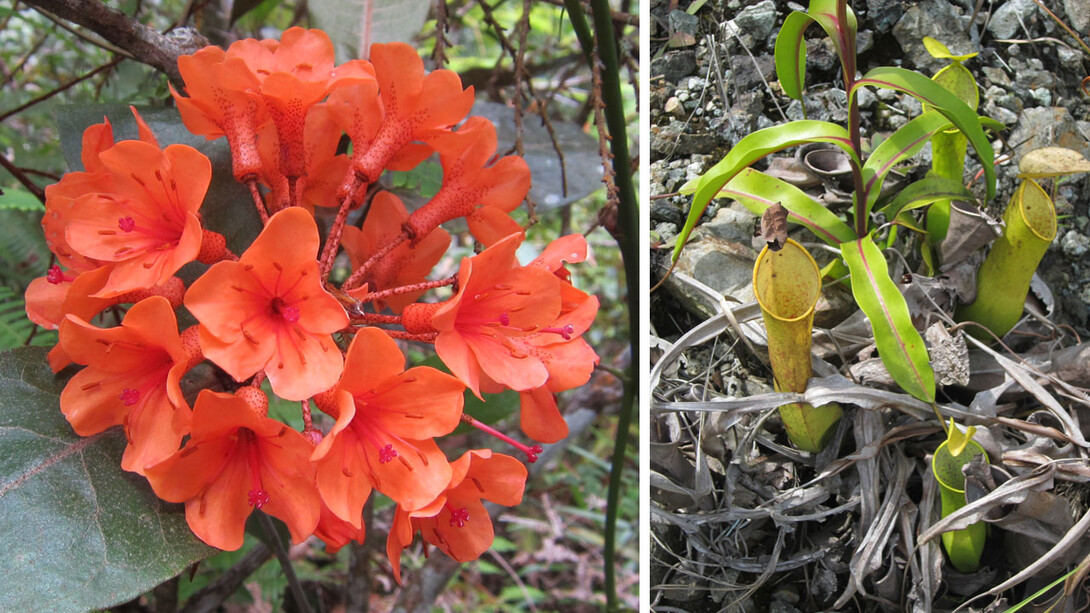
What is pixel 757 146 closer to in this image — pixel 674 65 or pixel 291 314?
pixel 674 65

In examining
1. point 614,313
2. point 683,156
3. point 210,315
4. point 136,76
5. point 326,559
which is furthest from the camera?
point 614,313

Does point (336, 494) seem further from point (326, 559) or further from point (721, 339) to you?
point (326, 559)

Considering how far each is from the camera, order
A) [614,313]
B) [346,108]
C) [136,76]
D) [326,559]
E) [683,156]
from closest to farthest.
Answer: [346,108] → [683,156] → [136,76] → [326,559] → [614,313]

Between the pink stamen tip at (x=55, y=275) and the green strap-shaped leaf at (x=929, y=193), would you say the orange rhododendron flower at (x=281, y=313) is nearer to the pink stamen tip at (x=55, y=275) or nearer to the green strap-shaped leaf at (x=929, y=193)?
the pink stamen tip at (x=55, y=275)

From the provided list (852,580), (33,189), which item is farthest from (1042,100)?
(33,189)

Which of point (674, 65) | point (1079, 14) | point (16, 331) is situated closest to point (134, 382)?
point (16, 331)

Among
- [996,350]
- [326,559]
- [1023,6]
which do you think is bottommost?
[326,559]
